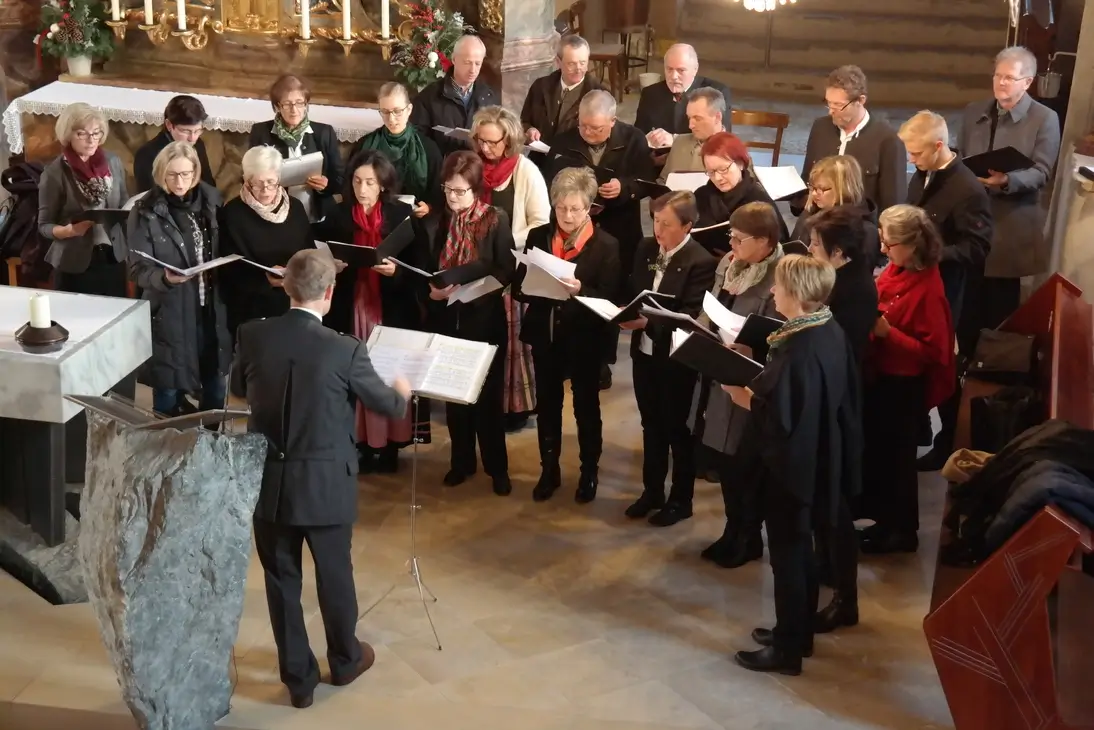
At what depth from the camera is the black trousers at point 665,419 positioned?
5422mm

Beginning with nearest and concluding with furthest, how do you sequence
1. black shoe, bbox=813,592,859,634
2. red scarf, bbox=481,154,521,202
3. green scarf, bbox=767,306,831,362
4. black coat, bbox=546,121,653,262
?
green scarf, bbox=767,306,831,362, black shoe, bbox=813,592,859,634, red scarf, bbox=481,154,521,202, black coat, bbox=546,121,653,262

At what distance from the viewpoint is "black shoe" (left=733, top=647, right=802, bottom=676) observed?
15.0 ft

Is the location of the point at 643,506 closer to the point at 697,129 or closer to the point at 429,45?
the point at 697,129

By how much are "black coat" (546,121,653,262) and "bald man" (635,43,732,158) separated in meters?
0.31

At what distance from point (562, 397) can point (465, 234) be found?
0.81 m

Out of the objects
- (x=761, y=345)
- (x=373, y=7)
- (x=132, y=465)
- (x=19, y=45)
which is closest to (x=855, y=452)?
(x=761, y=345)

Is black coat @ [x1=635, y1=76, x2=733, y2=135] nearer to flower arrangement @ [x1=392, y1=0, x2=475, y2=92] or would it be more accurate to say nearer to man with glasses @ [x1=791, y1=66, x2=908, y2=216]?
man with glasses @ [x1=791, y1=66, x2=908, y2=216]

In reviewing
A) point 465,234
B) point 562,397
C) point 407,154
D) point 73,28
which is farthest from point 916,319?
point 73,28

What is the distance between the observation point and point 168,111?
20.1 feet

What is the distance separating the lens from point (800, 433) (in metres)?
4.34

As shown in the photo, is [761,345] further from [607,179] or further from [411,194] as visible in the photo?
[411,194]

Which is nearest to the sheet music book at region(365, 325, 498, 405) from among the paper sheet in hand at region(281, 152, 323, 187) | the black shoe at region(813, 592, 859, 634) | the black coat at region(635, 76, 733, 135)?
the black shoe at region(813, 592, 859, 634)

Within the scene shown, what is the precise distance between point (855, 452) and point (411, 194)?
2815mm

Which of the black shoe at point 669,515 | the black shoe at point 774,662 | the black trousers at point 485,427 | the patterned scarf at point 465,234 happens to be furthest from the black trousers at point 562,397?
the black shoe at point 774,662
